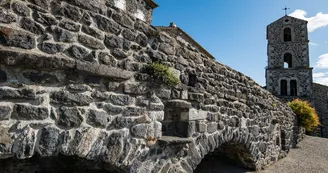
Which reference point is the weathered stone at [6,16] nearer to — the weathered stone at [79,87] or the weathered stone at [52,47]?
the weathered stone at [52,47]

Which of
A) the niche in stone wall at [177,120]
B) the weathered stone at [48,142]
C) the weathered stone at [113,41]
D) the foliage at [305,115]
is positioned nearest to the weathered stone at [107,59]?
the weathered stone at [113,41]

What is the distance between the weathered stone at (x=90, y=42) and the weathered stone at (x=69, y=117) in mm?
696

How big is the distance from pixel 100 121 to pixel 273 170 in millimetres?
5870

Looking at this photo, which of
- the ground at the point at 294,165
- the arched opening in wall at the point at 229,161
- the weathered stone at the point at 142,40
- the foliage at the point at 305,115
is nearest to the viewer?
the weathered stone at the point at 142,40

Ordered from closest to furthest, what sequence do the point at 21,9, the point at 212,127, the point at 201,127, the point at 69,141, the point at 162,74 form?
1. the point at 21,9
2. the point at 69,141
3. the point at 162,74
4. the point at 201,127
5. the point at 212,127

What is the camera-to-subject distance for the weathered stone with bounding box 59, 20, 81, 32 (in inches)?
85.1

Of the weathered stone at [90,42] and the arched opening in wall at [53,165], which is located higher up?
the weathered stone at [90,42]

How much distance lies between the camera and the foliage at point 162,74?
3021 millimetres

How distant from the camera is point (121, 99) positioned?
262 cm

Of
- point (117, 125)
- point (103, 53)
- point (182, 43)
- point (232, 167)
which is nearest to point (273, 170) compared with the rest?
point (232, 167)

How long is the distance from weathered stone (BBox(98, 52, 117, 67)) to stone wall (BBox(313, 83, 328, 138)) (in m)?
21.2

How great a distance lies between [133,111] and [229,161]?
4775mm

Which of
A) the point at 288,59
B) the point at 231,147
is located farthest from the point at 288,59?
the point at 231,147

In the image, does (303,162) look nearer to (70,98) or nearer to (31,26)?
(70,98)
